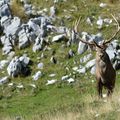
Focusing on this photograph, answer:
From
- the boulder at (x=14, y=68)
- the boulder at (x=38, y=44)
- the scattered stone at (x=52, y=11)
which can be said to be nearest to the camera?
the boulder at (x=14, y=68)

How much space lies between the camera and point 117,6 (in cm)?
3484

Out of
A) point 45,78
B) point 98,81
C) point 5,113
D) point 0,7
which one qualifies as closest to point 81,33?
point 45,78

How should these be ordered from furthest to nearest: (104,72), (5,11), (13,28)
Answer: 1. (5,11)
2. (13,28)
3. (104,72)

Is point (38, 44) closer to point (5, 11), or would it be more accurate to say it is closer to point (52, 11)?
point (52, 11)

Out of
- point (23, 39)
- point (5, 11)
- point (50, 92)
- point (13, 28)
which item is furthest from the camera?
point (5, 11)

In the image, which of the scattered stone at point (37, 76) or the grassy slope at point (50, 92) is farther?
the scattered stone at point (37, 76)

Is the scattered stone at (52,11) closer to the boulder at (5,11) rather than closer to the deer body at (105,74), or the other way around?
the boulder at (5,11)

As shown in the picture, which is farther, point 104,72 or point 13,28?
point 13,28

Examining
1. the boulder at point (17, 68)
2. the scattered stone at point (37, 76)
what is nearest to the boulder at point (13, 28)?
the boulder at point (17, 68)

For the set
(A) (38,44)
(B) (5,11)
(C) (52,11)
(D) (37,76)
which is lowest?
(D) (37,76)

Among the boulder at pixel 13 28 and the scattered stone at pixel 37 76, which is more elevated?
the boulder at pixel 13 28

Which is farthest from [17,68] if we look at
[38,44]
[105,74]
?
[105,74]

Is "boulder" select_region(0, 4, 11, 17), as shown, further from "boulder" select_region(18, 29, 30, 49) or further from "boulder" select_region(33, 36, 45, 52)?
"boulder" select_region(33, 36, 45, 52)

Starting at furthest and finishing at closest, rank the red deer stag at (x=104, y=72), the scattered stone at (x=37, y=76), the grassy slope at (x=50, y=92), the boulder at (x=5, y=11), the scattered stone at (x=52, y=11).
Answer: the scattered stone at (x=52, y=11) < the boulder at (x=5, y=11) < the scattered stone at (x=37, y=76) < the grassy slope at (x=50, y=92) < the red deer stag at (x=104, y=72)
